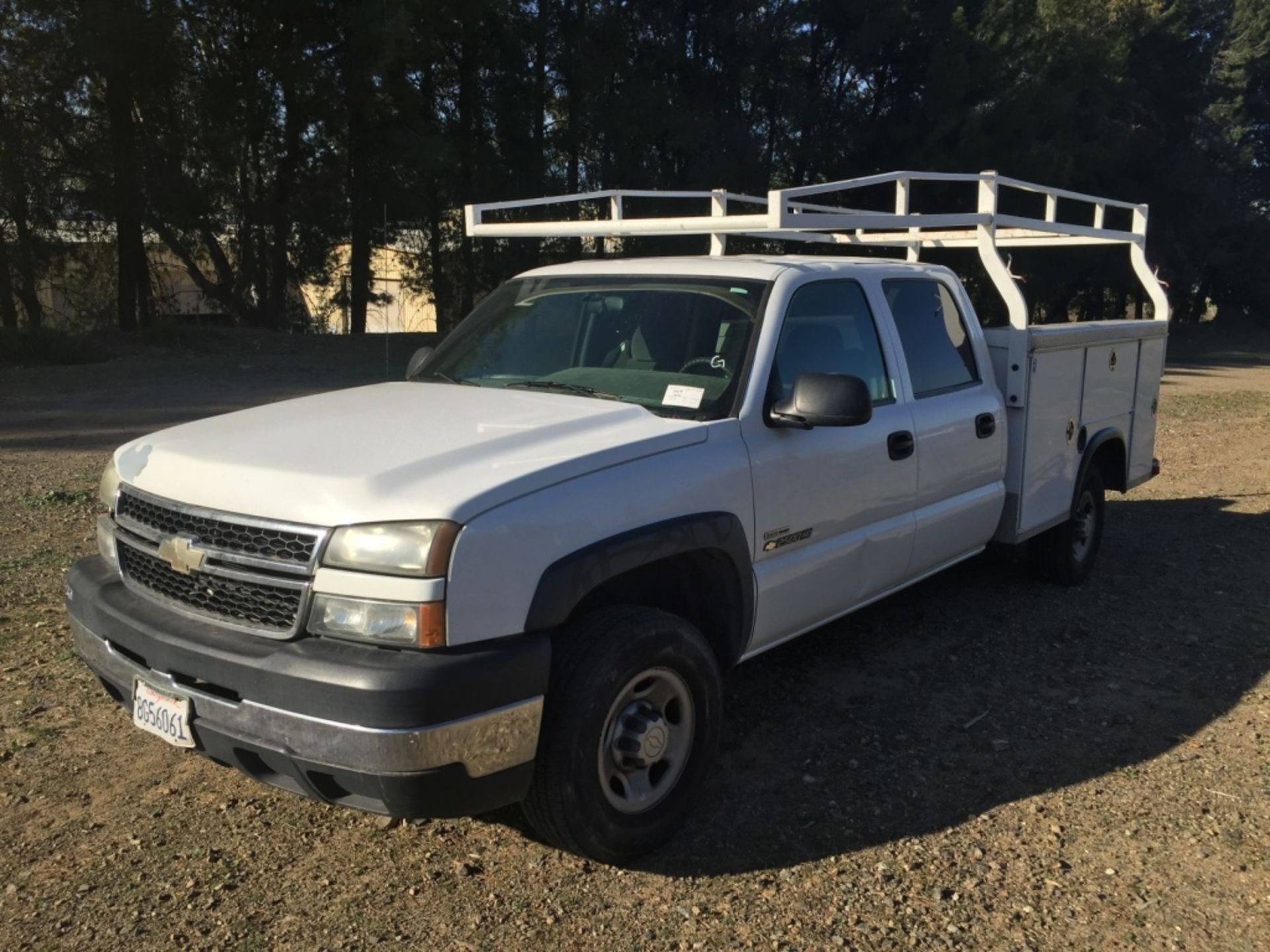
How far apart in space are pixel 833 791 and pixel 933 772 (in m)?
0.46

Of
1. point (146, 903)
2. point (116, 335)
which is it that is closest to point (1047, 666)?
point (146, 903)

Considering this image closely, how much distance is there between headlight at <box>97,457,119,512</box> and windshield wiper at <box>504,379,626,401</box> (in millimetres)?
1421

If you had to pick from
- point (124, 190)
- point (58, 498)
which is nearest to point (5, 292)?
point (124, 190)

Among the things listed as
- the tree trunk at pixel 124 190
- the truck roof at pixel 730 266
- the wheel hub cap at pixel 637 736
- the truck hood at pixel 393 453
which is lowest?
the wheel hub cap at pixel 637 736

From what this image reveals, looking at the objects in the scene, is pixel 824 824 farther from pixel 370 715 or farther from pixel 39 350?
pixel 39 350

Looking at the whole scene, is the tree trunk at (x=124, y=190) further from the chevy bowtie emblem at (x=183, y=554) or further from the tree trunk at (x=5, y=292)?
the chevy bowtie emblem at (x=183, y=554)

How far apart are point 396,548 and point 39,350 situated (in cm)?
1760

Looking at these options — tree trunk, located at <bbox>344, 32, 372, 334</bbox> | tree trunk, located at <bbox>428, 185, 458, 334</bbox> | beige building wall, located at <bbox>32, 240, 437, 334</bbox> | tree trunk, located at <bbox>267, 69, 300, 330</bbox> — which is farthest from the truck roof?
tree trunk, located at <bbox>428, 185, 458, 334</bbox>

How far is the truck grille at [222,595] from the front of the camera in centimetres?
307

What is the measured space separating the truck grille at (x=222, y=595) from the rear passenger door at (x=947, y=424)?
9.19 feet

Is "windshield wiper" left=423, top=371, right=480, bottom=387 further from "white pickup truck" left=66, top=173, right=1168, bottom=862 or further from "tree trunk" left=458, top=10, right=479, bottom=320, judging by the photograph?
"tree trunk" left=458, top=10, right=479, bottom=320

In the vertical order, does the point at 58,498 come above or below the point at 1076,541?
below

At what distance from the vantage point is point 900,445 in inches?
183

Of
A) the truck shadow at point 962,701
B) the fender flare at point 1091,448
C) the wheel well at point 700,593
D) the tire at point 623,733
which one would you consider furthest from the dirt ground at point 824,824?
the fender flare at point 1091,448
